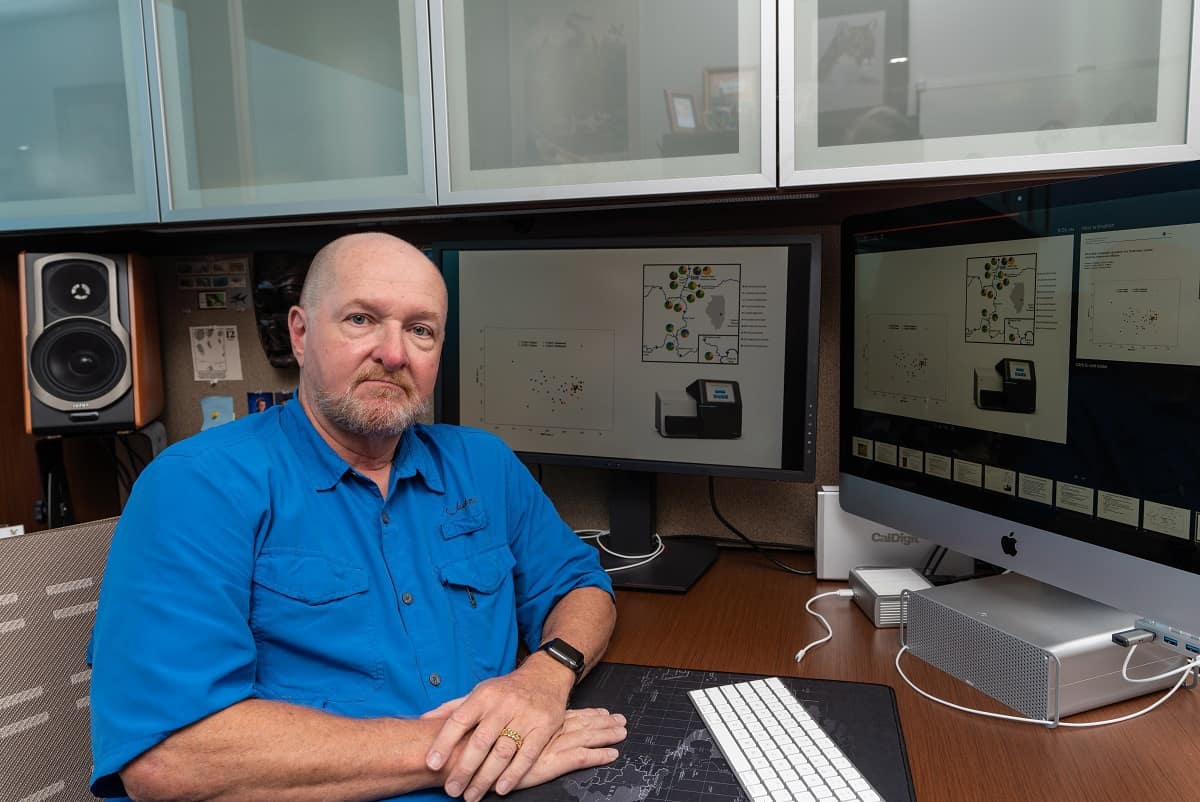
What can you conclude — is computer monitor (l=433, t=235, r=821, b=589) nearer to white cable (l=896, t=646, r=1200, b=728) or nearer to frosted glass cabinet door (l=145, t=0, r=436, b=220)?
frosted glass cabinet door (l=145, t=0, r=436, b=220)

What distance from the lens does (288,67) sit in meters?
1.31

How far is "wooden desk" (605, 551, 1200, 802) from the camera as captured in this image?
0.72 meters

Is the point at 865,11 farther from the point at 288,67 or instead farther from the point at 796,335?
the point at 288,67

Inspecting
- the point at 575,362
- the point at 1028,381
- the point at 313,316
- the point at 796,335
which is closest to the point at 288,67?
the point at 313,316

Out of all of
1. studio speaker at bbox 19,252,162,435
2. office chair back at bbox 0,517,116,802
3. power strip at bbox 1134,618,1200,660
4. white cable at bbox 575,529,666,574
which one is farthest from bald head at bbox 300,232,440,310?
power strip at bbox 1134,618,1200,660

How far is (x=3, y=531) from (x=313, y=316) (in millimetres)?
531

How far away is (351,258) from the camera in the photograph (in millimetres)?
969

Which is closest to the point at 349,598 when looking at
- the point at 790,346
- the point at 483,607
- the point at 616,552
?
the point at 483,607

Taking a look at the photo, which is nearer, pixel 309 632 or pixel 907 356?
pixel 309 632

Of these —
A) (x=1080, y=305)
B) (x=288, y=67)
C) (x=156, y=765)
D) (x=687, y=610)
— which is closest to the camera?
(x=156, y=765)

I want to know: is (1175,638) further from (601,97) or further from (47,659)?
(47,659)

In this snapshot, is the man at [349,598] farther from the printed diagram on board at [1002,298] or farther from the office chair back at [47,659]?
the printed diagram on board at [1002,298]

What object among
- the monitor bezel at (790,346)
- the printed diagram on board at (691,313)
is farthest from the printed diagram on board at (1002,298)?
the printed diagram on board at (691,313)

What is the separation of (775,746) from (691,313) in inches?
28.6
